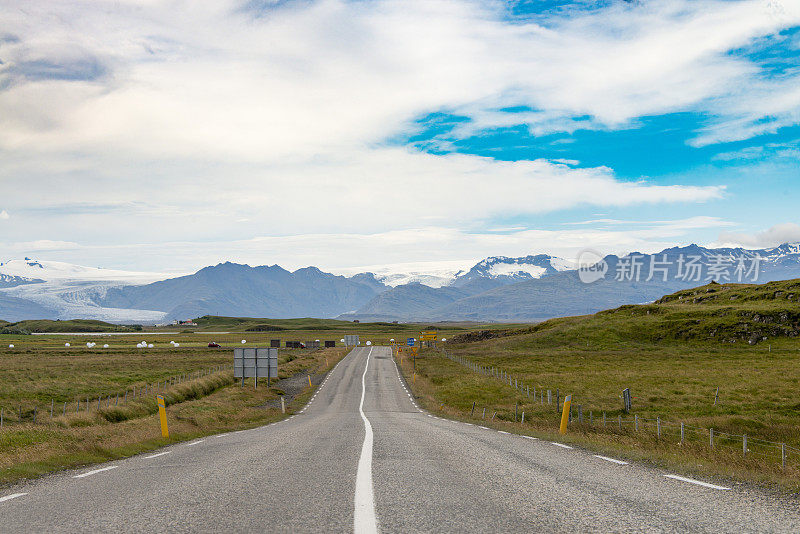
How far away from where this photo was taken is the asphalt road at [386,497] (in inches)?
295

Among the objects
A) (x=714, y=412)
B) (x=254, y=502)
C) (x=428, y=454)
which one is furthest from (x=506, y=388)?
(x=254, y=502)

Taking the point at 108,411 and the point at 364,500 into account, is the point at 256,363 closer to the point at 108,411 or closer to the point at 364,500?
the point at 108,411

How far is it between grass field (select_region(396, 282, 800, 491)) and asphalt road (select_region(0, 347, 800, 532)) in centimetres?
278

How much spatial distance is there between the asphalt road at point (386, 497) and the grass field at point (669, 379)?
9.12 ft

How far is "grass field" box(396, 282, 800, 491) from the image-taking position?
22.6 m

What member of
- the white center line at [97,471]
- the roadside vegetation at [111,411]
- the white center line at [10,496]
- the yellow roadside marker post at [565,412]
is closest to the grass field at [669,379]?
the yellow roadside marker post at [565,412]

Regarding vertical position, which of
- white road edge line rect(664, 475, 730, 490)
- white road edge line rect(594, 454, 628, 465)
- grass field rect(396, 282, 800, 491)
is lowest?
grass field rect(396, 282, 800, 491)

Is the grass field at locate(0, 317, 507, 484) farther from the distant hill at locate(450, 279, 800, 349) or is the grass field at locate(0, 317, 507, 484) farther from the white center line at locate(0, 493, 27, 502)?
the distant hill at locate(450, 279, 800, 349)

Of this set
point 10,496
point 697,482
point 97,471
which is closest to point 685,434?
point 697,482

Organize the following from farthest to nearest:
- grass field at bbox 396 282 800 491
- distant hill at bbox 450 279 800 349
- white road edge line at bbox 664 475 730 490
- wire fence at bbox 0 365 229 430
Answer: distant hill at bbox 450 279 800 349
wire fence at bbox 0 365 229 430
grass field at bbox 396 282 800 491
white road edge line at bbox 664 475 730 490

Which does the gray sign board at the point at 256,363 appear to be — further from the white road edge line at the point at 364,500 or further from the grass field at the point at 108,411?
the white road edge line at the point at 364,500

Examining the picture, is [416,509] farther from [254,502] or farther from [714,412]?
[714,412]

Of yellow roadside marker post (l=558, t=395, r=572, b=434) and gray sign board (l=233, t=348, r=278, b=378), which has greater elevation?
yellow roadside marker post (l=558, t=395, r=572, b=434)

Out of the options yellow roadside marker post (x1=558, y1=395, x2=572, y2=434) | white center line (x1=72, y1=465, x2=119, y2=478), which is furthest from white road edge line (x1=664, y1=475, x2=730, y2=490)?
white center line (x1=72, y1=465, x2=119, y2=478)
